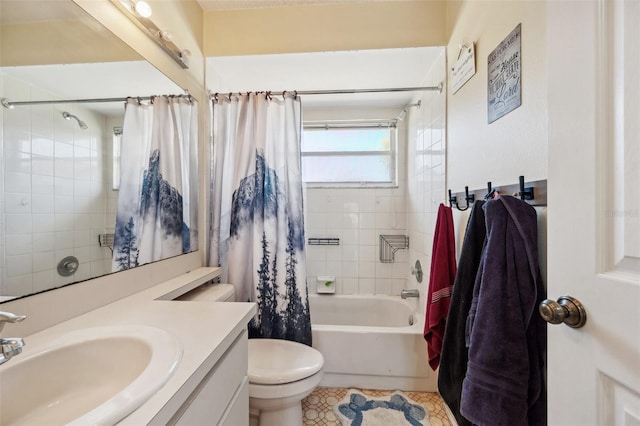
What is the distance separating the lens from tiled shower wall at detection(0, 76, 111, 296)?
2.22 ft

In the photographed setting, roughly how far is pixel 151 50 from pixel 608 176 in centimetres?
167

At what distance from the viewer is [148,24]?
1131 millimetres

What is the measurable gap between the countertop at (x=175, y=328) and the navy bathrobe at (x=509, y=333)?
762mm

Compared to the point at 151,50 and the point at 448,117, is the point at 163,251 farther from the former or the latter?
the point at 448,117

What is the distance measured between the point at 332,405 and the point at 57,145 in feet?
5.72

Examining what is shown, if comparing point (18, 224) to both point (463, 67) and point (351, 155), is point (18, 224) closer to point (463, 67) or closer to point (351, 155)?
point (463, 67)

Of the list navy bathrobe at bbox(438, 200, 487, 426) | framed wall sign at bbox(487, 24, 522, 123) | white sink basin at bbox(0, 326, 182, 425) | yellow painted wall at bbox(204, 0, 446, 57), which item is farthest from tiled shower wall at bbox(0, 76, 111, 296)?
framed wall sign at bbox(487, 24, 522, 123)

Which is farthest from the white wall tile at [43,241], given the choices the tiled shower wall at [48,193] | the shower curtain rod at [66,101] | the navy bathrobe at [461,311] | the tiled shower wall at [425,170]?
the tiled shower wall at [425,170]

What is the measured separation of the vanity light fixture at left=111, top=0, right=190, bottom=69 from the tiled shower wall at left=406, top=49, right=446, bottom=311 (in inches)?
60.5

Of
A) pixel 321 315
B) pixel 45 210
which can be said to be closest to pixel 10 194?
pixel 45 210

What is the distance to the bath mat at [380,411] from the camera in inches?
52.7

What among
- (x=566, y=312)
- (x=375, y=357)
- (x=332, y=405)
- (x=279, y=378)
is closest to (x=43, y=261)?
(x=279, y=378)

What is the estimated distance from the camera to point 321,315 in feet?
7.42

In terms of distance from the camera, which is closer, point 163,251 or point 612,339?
point 612,339
